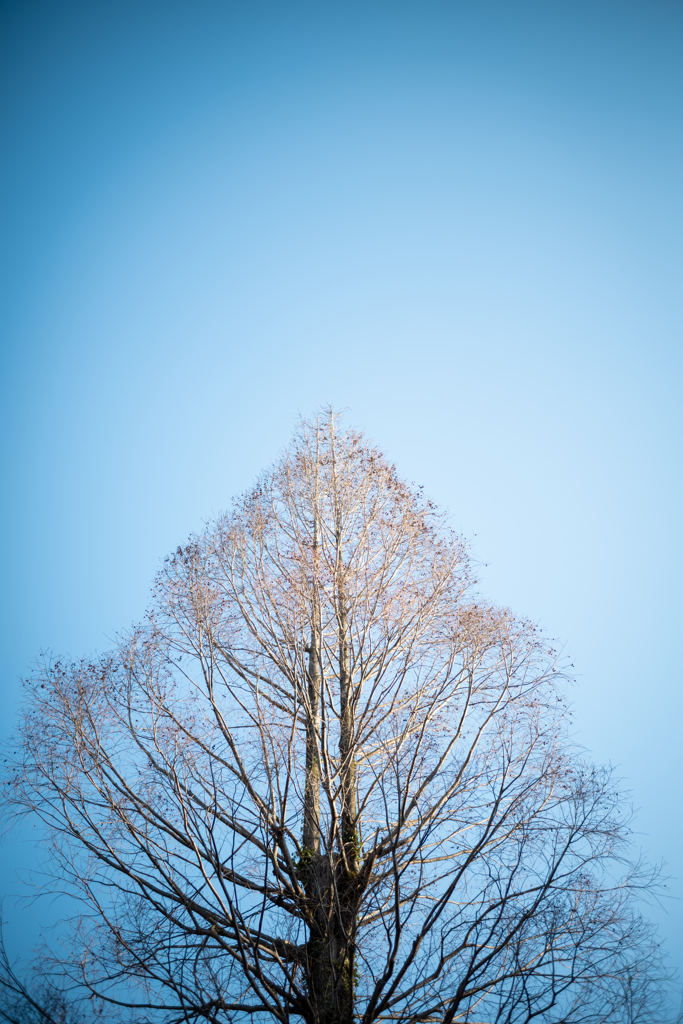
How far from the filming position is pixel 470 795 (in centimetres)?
685

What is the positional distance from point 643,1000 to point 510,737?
227 centimetres

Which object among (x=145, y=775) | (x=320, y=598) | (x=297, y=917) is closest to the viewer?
(x=297, y=917)

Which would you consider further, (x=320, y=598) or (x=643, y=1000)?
(x=320, y=598)

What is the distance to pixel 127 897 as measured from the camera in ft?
19.7

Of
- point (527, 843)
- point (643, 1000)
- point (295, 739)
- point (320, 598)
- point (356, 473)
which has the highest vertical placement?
point (356, 473)

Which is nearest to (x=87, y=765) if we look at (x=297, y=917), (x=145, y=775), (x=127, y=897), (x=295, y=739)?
(x=145, y=775)

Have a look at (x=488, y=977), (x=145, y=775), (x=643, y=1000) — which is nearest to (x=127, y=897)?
(x=145, y=775)

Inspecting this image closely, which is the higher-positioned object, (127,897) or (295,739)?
(295,739)

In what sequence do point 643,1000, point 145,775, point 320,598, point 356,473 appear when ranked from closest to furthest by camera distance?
point 643,1000 → point 145,775 → point 320,598 → point 356,473

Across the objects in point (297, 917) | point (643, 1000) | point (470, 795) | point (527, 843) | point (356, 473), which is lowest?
point (643, 1000)

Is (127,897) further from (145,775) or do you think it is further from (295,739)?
(295,739)

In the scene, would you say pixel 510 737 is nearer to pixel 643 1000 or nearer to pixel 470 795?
pixel 470 795

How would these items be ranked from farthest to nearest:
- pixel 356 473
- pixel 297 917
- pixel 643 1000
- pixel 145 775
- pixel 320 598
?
pixel 356 473
pixel 320 598
pixel 145 775
pixel 297 917
pixel 643 1000

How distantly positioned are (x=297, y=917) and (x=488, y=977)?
1.84m
